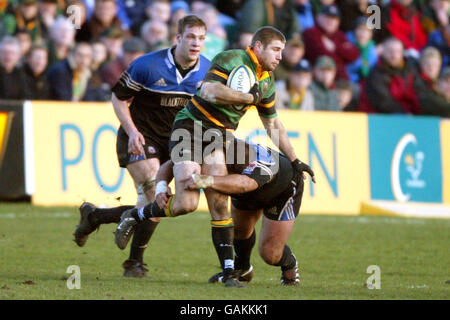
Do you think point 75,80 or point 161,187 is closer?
point 161,187

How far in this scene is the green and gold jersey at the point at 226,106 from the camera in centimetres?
A: 884

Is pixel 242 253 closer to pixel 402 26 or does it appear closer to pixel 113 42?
pixel 113 42

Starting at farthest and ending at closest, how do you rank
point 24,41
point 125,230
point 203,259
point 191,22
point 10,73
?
point 24,41
point 10,73
point 203,259
point 191,22
point 125,230

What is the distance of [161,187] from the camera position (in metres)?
9.32

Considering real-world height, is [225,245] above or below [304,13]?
below

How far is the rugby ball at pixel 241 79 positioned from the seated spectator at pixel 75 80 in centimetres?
748

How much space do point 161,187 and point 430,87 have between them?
1115 centimetres

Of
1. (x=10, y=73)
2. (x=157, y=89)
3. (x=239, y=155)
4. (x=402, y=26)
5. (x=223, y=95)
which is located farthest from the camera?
(x=402, y=26)

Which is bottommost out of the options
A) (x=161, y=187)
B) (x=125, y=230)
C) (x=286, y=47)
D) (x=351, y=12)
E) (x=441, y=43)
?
(x=125, y=230)

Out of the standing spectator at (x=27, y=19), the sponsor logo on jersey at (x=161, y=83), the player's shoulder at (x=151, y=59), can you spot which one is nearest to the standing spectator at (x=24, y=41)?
the standing spectator at (x=27, y=19)

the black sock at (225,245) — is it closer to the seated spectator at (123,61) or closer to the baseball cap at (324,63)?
the seated spectator at (123,61)

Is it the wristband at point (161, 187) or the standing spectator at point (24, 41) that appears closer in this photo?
the wristband at point (161, 187)

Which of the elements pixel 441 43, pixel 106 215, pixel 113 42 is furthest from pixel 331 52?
pixel 106 215
